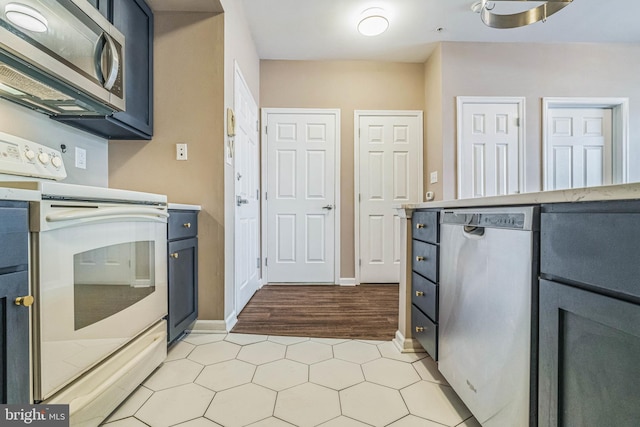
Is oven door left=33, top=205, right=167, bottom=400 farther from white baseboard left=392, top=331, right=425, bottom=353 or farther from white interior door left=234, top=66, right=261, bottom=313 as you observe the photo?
white baseboard left=392, top=331, right=425, bottom=353

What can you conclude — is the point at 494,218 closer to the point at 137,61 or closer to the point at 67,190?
the point at 67,190

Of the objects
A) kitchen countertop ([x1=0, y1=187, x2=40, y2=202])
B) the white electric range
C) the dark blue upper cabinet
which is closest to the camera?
kitchen countertop ([x1=0, y1=187, x2=40, y2=202])

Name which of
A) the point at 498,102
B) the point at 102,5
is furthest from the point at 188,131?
the point at 498,102

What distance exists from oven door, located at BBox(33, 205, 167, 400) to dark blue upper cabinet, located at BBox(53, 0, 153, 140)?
0.74 m

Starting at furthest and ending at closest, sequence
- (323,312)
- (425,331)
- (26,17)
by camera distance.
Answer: (323,312), (425,331), (26,17)

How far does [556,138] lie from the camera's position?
3008mm

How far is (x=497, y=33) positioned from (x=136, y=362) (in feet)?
12.7

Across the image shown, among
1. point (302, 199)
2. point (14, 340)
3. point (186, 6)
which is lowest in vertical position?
point (14, 340)

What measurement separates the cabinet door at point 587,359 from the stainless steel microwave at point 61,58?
1.84 metres

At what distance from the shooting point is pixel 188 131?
6.41 feet

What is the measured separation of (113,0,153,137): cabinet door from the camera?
1.65m

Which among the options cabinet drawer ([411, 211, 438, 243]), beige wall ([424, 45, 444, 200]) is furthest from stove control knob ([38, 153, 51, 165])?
beige wall ([424, 45, 444, 200])

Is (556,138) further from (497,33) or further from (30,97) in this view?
(30,97)

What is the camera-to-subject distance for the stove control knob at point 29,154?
1.23m
